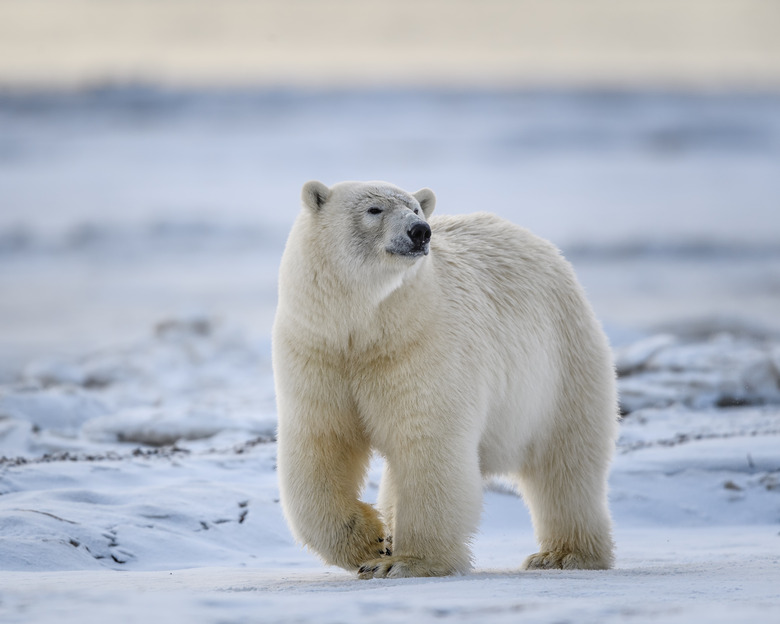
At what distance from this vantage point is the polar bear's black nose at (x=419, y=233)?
367 cm

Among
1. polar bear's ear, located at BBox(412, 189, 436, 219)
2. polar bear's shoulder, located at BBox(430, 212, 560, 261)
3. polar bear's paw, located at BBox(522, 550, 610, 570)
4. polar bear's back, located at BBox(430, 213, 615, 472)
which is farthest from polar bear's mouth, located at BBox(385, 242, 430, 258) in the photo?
polar bear's paw, located at BBox(522, 550, 610, 570)

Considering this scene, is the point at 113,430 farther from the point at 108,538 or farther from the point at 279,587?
the point at 279,587

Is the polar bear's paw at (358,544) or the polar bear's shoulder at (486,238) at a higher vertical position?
the polar bear's shoulder at (486,238)

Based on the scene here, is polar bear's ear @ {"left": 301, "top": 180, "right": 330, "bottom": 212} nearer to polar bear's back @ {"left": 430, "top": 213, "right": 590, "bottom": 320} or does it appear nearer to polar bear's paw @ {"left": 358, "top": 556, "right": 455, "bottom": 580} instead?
polar bear's back @ {"left": 430, "top": 213, "right": 590, "bottom": 320}

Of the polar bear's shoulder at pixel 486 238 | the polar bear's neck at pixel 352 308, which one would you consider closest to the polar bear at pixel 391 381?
the polar bear's neck at pixel 352 308

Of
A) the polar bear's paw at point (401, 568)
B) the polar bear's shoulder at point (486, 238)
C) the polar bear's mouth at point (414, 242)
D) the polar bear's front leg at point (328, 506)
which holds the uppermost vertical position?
the polar bear's shoulder at point (486, 238)

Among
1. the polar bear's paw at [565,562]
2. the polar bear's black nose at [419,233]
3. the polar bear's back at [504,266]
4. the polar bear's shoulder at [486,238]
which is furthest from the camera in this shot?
the polar bear's shoulder at [486,238]

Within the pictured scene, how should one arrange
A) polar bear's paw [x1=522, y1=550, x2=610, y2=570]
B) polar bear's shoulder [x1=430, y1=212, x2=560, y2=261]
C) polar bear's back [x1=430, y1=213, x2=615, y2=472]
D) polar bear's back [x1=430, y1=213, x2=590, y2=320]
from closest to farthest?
polar bear's back [x1=430, y1=213, x2=615, y2=472]
polar bear's back [x1=430, y1=213, x2=590, y2=320]
polar bear's paw [x1=522, y1=550, x2=610, y2=570]
polar bear's shoulder [x1=430, y1=212, x2=560, y2=261]

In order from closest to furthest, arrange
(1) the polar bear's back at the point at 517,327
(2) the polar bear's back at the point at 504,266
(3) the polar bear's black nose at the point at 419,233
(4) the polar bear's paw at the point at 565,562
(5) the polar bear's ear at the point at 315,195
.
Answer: (3) the polar bear's black nose at the point at 419,233
(5) the polar bear's ear at the point at 315,195
(1) the polar bear's back at the point at 517,327
(2) the polar bear's back at the point at 504,266
(4) the polar bear's paw at the point at 565,562

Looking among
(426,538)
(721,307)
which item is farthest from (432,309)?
(721,307)

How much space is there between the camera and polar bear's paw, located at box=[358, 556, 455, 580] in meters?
3.68

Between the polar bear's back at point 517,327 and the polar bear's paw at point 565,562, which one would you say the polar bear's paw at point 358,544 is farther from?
the polar bear's paw at point 565,562

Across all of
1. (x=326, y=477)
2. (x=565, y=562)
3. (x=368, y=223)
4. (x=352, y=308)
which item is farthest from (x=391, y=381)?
(x=565, y=562)

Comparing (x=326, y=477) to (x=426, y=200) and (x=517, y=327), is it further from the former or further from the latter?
(x=426, y=200)
